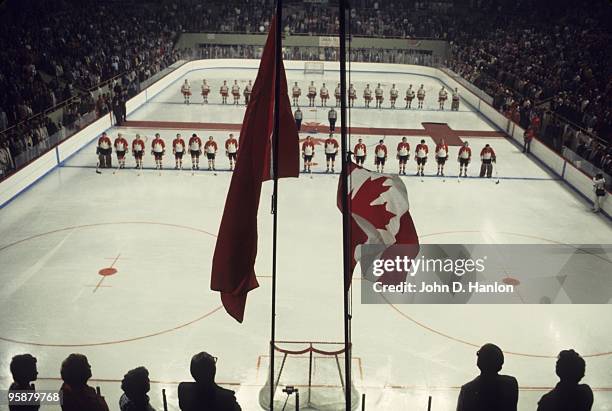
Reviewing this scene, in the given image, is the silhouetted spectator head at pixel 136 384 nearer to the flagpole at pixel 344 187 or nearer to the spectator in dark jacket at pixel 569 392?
the flagpole at pixel 344 187

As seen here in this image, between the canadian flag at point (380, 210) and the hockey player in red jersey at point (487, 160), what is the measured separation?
12.2 m

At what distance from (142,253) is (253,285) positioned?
311 inches

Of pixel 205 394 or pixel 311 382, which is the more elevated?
pixel 205 394

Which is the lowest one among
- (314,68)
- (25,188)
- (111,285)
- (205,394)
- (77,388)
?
(111,285)

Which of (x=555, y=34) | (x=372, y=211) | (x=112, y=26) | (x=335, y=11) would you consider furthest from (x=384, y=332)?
(x=335, y=11)

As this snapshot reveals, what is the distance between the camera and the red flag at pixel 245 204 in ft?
14.7

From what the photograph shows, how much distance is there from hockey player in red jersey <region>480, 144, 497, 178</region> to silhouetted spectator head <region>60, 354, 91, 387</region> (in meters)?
15.1

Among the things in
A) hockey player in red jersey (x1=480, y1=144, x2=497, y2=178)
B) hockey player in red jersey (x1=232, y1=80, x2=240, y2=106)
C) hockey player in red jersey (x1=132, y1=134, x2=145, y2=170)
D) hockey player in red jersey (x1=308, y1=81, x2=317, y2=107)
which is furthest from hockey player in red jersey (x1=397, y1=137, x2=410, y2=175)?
hockey player in red jersey (x1=232, y1=80, x2=240, y2=106)

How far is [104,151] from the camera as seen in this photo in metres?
17.5

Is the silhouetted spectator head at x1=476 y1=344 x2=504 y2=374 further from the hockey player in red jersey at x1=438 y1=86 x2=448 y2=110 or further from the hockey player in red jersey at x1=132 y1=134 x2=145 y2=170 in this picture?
the hockey player in red jersey at x1=438 y1=86 x2=448 y2=110

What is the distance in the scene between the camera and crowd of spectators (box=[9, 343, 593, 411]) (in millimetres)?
3992

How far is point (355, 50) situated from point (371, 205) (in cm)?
3689

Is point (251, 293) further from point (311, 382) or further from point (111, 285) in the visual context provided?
point (311, 382)

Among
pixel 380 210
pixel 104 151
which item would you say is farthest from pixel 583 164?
pixel 104 151
